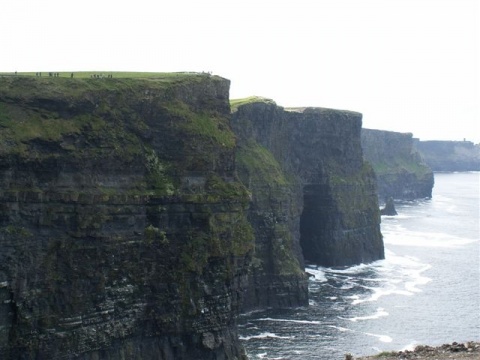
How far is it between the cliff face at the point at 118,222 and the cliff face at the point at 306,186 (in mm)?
30363

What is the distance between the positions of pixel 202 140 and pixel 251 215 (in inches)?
1324

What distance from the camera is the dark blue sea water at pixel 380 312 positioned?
8669 centimetres

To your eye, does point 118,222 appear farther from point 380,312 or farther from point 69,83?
point 380,312

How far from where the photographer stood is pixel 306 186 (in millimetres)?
143000

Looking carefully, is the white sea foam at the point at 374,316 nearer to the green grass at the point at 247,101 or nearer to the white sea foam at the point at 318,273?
the white sea foam at the point at 318,273

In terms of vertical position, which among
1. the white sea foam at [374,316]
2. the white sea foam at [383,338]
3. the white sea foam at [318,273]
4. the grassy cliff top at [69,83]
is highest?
the grassy cliff top at [69,83]

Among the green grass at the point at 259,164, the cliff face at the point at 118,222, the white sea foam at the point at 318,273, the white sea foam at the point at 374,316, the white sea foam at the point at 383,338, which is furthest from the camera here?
the white sea foam at the point at 318,273

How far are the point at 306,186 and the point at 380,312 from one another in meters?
43.4

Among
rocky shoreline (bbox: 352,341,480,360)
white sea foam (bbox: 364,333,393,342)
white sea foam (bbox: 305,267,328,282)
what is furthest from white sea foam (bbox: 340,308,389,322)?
rocky shoreline (bbox: 352,341,480,360)

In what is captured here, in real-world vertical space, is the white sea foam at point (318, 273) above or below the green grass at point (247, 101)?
below

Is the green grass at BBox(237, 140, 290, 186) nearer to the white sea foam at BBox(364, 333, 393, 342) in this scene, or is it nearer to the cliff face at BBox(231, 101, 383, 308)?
the cliff face at BBox(231, 101, 383, 308)

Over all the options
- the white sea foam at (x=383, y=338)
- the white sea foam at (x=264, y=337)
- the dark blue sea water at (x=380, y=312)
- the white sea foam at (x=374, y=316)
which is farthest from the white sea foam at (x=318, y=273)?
the white sea foam at (x=264, y=337)

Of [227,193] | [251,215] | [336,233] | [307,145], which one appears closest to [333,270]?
[336,233]

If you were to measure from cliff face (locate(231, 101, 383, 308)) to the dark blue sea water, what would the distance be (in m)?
5.87
